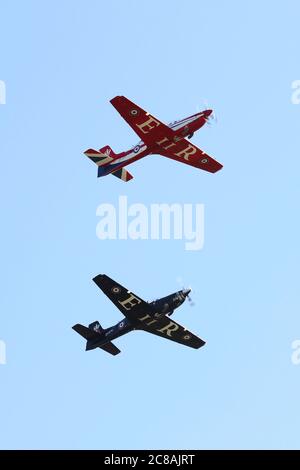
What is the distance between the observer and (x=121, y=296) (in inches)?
1887

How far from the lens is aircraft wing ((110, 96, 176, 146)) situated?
163 ft

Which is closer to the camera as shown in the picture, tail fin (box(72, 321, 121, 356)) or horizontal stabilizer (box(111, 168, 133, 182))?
tail fin (box(72, 321, 121, 356))

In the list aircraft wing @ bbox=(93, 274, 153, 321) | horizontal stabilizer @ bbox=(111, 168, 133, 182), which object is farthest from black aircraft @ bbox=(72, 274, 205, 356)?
horizontal stabilizer @ bbox=(111, 168, 133, 182)

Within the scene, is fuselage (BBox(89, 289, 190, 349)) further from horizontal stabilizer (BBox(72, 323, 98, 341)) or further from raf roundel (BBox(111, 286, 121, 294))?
raf roundel (BBox(111, 286, 121, 294))

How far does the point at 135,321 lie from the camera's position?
4881 centimetres

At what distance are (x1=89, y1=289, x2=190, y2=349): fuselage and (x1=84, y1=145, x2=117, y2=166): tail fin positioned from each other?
8.71m

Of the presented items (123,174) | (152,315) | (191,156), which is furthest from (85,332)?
(191,156)

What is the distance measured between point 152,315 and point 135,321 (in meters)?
1.05

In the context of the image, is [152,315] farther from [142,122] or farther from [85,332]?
[142,122]

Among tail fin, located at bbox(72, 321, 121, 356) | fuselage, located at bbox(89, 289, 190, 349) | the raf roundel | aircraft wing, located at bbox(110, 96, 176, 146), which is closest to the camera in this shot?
fuselage, located at bbox(89, 289, 190, 349)
